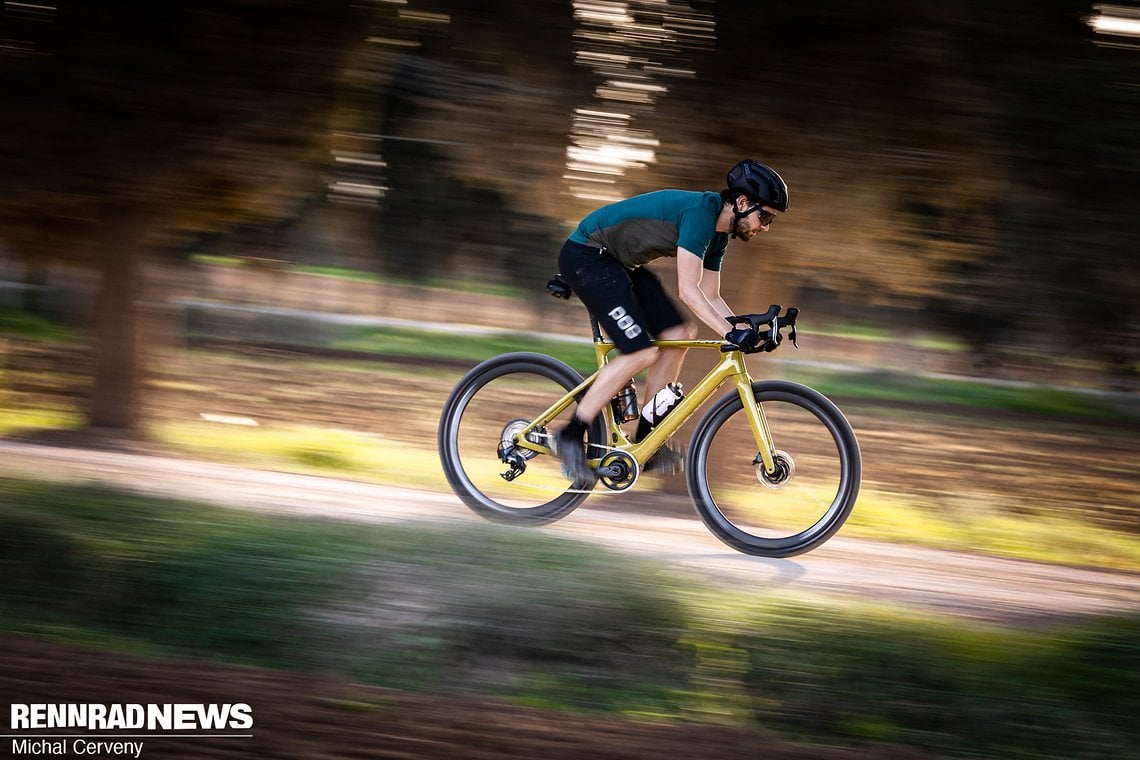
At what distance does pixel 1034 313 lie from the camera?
827 centimetres

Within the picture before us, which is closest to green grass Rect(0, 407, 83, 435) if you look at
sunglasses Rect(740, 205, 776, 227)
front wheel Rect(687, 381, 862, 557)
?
front wheel Rect(687, 381, 862, 557)

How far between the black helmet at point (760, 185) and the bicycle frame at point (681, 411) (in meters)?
0.80

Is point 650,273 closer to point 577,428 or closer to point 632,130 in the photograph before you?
point 577,428

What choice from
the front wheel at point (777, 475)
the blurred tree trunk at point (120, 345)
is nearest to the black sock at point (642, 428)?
the front wheel at point (777, 475)

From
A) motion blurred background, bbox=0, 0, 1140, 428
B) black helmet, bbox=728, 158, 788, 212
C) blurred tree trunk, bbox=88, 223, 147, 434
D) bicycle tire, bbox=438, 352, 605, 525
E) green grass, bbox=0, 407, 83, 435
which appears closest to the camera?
black helmet, bbox=728, 158, 788, 212

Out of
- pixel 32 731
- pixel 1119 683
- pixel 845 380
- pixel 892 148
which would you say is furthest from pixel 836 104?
pixel 845 380

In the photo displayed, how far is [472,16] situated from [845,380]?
21511 millimetres

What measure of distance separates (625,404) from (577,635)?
5.28ft

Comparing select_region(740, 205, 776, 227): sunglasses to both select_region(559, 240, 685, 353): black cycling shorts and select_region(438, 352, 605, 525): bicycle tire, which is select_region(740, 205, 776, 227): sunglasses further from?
select_region(438, 352, 605, 525): bicycle tire

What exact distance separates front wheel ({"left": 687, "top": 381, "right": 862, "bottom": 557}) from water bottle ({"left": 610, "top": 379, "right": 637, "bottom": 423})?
0.44 m

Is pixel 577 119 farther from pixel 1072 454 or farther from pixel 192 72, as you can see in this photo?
pixel 1072 454

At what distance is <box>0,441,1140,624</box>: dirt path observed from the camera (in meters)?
5.96

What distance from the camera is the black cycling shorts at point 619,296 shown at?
623 centimetres

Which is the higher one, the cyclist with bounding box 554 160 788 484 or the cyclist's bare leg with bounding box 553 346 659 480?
the cyclist with bounding box 554 160 788 484
